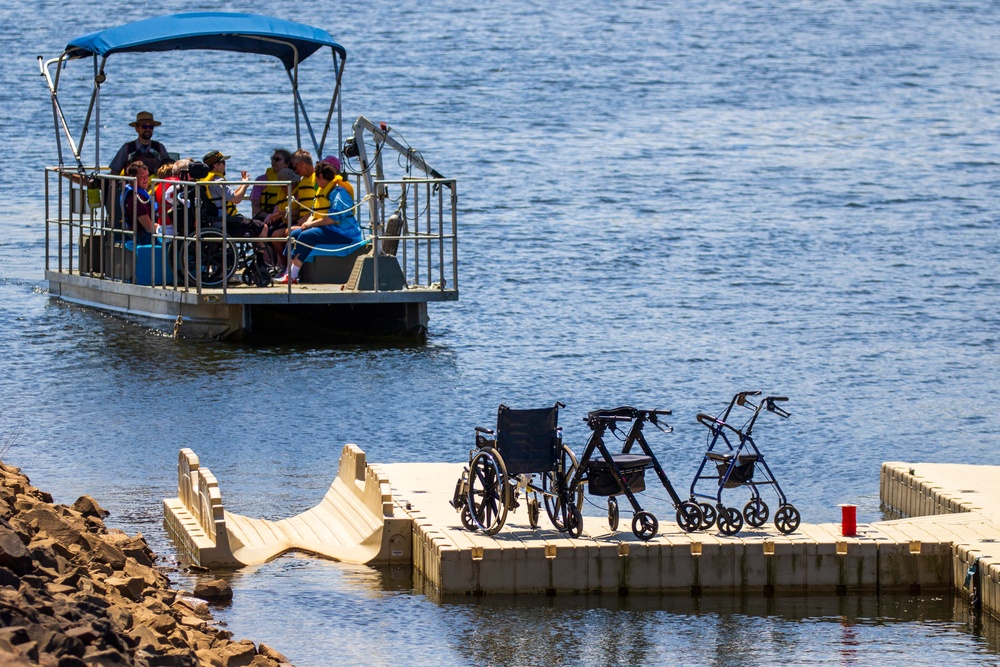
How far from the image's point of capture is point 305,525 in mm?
12719

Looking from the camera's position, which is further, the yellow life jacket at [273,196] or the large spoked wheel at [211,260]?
the yellow life jacket at [273,196]

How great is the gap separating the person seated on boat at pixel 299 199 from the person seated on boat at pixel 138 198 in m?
1.32

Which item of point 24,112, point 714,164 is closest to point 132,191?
point 714,164

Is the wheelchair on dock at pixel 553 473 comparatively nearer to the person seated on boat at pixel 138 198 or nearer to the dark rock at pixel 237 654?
the dark rock at pixel 237 654

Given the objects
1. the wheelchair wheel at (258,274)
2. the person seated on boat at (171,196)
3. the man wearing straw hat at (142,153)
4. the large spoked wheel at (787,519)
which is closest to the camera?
the large spoked wheel at (787,519)

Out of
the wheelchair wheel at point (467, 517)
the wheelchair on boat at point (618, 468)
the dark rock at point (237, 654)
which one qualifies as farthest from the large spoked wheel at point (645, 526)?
the dark rock at point (237, 654)

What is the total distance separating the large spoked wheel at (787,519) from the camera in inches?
444

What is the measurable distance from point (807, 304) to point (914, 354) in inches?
154

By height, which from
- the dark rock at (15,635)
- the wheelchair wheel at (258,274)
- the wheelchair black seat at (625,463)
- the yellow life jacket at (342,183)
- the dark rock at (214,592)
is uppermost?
the yellow life jacket at (342,183)

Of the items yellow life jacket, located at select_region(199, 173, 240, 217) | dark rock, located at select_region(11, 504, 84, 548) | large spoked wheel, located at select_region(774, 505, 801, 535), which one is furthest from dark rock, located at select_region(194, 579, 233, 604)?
yellow life jacket, located at select_region(199, 173, 240, 217)

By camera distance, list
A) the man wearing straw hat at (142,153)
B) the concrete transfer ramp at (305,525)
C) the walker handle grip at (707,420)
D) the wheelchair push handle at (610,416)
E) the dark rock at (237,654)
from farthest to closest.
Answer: the man wearing straw hat at (142,153) → the concrete transfer ramp at (305,525) → the walker handle grip at (707,420) → the wheelchair push handle at (610,416) → the dark rock at (237,654)

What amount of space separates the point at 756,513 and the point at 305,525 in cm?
328

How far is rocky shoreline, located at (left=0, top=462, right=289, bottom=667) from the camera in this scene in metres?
7.19

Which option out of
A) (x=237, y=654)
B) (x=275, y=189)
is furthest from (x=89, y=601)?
(x=275, y=189)
